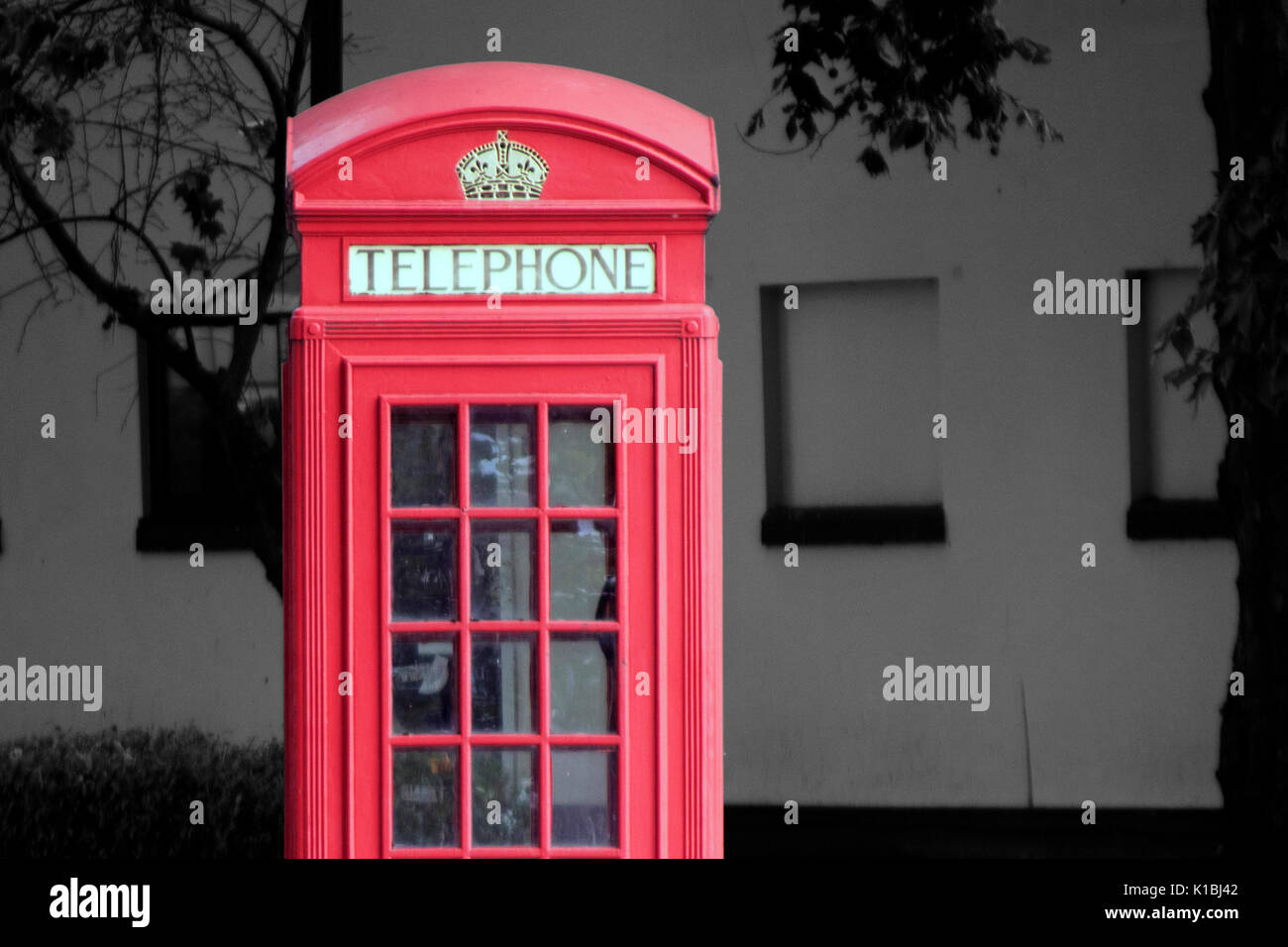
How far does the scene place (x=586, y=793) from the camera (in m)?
3.38

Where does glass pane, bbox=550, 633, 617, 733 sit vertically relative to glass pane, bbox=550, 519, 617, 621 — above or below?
below

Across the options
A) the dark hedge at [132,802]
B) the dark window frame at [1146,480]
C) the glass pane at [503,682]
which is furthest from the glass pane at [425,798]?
the dark window frame at [1146,480]

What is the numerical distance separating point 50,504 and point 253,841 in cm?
168

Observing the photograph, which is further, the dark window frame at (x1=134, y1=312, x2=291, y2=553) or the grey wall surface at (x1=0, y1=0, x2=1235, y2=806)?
the dark window frame at (x1=134, y1=312, x2=291, y2=553)

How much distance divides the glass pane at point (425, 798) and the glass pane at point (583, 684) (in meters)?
0.29

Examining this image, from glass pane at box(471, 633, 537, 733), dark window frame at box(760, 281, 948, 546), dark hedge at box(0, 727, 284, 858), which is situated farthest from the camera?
dark window frame at box(760, 281, 948, 546)

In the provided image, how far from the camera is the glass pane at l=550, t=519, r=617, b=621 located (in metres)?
3.35

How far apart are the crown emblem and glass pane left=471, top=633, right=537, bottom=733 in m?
1.05

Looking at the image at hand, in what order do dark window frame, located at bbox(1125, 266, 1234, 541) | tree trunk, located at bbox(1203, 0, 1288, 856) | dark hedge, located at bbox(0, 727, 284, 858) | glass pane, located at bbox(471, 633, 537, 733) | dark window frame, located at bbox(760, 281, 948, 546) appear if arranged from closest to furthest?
glass pane, located at bbox(471, 633, 537, 733) → tree trunk, located at bbox(1203, 0, 1288, 856) → dark hedge, located at bbox(0, 727, 284, 858) → dark window frame, located at bbox(1125, 266, 1234, 541) → dark window frame, located at bbox(760, 281, 948, 546)

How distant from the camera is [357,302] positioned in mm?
3293

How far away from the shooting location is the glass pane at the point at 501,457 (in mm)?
3330

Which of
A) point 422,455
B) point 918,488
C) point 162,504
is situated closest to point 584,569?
point 422,455

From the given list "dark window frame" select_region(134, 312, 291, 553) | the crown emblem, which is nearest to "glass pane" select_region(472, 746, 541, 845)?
the crown emblem

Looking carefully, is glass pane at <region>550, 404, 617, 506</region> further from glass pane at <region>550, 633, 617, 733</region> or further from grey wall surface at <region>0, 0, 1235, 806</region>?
grey wall surface at <region>0, 0, 1235, 806</region>
